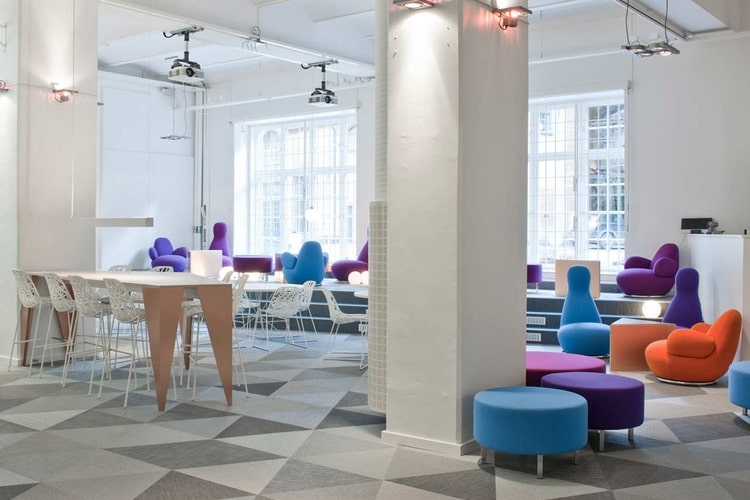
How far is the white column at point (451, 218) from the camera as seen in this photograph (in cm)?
532

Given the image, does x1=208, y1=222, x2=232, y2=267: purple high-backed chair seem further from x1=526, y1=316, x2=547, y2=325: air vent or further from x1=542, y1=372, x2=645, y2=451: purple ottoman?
x1=542, y1=372, x2=645, y2=451: purple ottoman

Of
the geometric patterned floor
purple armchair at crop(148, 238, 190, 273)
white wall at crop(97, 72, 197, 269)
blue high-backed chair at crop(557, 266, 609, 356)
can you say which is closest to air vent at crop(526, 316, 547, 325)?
blue high-backed chair at crop(557, 266, 609, 356)

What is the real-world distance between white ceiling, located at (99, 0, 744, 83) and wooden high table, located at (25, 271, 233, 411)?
4.74m

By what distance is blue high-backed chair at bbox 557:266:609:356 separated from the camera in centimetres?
926

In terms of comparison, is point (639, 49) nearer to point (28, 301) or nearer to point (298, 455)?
point (298, 455)

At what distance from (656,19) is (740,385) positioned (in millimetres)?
5738

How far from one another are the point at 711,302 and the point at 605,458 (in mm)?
5154

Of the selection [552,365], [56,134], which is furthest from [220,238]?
[552,365]

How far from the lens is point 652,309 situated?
10.5 metres

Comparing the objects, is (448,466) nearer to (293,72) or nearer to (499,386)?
(499,386)

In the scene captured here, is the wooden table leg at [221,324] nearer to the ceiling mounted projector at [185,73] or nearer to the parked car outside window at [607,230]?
the ceiling mounted projector at [185,73]

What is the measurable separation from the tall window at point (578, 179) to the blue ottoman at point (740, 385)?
7058mm

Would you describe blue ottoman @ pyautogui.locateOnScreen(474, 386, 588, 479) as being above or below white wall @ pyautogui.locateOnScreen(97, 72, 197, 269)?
below

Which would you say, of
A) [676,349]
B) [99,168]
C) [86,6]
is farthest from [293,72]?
[676,349]
